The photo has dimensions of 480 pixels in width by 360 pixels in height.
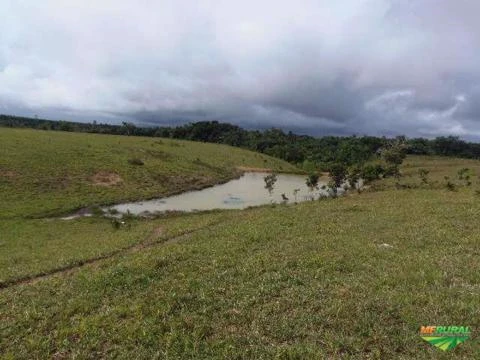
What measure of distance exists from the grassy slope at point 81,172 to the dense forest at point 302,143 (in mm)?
52125

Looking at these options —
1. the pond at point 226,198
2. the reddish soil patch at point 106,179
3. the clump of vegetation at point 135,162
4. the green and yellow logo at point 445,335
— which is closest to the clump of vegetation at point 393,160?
the pond at point 226,198

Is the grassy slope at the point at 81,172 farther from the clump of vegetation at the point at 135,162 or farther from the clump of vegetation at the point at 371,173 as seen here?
the clump of vegetation at the point at 371,173

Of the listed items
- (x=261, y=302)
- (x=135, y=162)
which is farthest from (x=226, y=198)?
(x=261, y=302)

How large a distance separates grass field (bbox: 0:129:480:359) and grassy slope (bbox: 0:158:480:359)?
0.03 m

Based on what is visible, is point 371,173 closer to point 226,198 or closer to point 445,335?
point 226,198

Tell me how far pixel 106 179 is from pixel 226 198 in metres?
18.5

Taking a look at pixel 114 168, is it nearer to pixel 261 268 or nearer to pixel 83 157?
pixel 83 157

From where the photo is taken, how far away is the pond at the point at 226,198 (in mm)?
52094

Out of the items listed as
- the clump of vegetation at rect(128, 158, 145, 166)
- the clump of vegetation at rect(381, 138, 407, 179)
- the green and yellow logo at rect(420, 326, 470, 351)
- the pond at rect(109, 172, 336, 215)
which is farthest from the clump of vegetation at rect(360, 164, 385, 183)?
the green and yellow logo at rect(420, 326, 470, 351)

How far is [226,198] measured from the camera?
64.2 m

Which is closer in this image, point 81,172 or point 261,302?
point 261,302

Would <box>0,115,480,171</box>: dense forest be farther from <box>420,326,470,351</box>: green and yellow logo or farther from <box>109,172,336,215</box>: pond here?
<box>420,326,470,351</box>: green and yellow logo

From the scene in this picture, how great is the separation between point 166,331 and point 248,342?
89.9 inches

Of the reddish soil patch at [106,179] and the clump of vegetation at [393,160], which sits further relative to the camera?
the clump of vegetation at [393,160]
